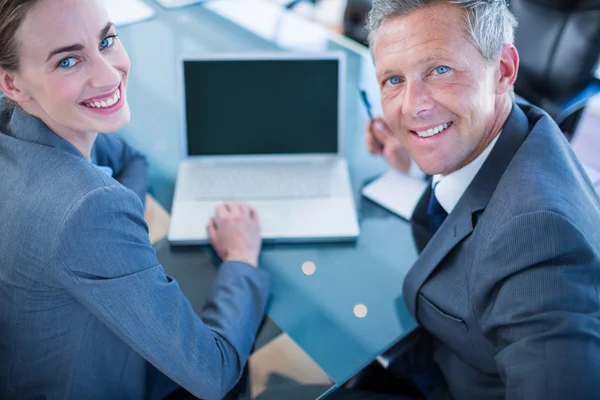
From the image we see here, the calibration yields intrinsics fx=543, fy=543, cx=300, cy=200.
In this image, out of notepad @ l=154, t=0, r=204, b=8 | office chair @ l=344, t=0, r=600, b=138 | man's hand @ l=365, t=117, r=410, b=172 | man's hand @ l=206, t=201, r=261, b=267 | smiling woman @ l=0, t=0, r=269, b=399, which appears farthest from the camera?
notepad @ l=154, t=0, r=204, b=8

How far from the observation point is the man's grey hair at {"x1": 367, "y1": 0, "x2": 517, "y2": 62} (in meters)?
1.01

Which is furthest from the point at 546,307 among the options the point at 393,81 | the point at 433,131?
the point at 393,81

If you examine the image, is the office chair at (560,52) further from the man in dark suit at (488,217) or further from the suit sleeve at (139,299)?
the suit sleeve at (139,299)

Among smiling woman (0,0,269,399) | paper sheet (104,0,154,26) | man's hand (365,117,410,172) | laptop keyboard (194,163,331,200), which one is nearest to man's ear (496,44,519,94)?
man's hand (365,117,410,172)

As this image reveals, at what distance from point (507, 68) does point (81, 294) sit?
0.91 metres

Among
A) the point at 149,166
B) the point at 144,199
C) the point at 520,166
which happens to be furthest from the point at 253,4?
the point at 520,166

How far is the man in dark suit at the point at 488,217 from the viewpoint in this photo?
84 centimetres

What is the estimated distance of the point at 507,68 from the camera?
1.09 metres

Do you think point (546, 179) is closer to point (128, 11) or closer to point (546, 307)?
point (546, 307)

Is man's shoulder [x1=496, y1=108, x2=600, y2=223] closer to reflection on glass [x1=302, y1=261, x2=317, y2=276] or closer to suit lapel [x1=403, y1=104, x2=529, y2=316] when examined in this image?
suit lapel [x1=403, y1=104, x2=529, y2=316]

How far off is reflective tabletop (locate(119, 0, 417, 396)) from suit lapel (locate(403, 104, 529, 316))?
0.17 m

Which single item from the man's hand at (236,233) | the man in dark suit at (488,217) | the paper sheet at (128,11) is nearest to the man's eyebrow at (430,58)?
the man in dark suit at (488,217)

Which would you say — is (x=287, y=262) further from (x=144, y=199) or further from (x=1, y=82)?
(x=1, y=82)

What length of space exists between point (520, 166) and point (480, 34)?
0.26 m
